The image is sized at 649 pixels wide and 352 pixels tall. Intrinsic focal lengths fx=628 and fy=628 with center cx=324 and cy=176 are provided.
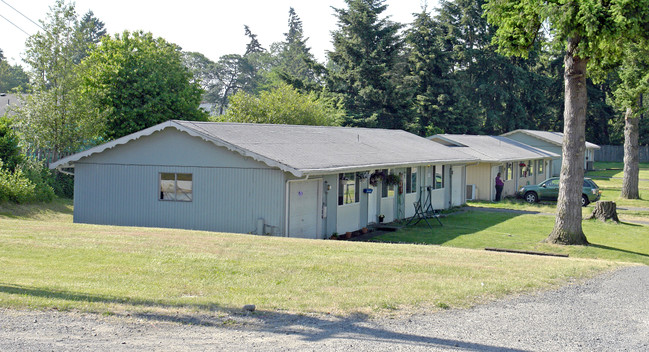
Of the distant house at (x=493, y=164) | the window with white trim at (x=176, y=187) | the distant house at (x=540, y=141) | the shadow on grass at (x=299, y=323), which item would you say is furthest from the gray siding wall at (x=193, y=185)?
the distant house at (x=540, y=141)

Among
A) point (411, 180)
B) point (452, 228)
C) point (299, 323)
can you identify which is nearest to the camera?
point (299, 323)

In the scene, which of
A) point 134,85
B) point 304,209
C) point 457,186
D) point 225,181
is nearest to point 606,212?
point 457,186

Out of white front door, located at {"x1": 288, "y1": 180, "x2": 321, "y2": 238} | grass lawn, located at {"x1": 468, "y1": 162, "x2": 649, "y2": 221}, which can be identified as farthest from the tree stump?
white front door, located at {"x1": 288, "y1": 180, "x2": 321, "y2": 238}

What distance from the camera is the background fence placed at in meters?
78.4

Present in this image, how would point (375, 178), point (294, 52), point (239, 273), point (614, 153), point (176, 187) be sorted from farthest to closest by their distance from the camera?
point (294, 52), point (614, 153), point (375, 178), point (176, 187), point (239, 273)

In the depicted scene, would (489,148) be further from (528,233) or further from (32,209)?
(32,209)

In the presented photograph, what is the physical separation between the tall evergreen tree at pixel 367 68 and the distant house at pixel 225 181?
91.4 ft

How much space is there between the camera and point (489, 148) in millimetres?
38188

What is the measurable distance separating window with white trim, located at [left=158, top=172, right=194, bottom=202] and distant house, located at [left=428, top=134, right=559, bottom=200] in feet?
55.6

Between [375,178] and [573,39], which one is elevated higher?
[573,39]

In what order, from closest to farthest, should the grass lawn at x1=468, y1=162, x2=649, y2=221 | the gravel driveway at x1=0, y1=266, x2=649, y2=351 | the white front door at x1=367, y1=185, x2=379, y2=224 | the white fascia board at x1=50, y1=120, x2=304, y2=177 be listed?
the gravel driveway at x1=0, y1=266, x2=649, y2=351, the white fascia board at x1=50, y1=120, x2=304, y2=177, the white front door at x1=367, y1=185, x2=379, y2=224, the grass lawn at x1=468, y1=162, x2=649, y2=221

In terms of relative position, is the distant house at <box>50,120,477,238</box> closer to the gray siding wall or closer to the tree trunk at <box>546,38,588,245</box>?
Answer: the gray siding wall

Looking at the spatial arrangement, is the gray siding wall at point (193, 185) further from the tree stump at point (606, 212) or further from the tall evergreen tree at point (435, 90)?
the tall evergreen tree at point (435, 90)

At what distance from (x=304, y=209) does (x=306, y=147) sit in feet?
9.66
